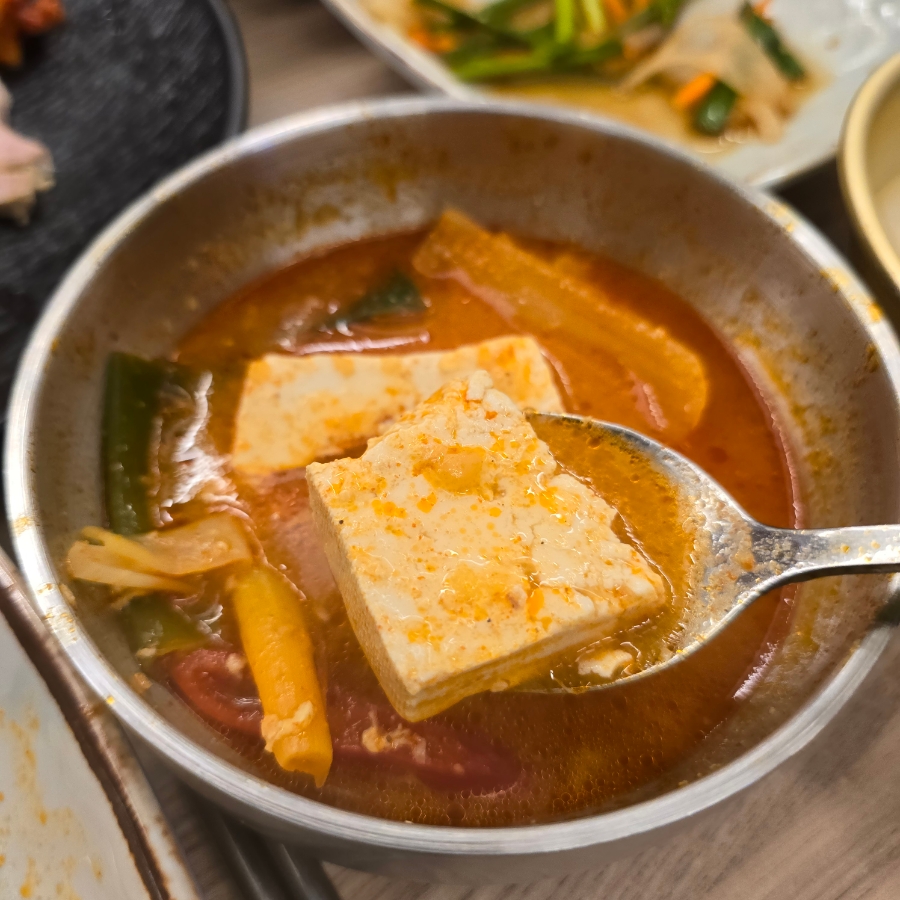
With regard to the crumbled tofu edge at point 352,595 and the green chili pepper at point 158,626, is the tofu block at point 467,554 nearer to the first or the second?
the crumbled tofu edge at point 352,595

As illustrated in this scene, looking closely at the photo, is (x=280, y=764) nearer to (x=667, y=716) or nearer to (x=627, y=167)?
(x=667, y=716)

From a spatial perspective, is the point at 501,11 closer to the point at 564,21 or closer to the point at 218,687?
the point at 564,21

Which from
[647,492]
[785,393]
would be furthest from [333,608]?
[785,393]

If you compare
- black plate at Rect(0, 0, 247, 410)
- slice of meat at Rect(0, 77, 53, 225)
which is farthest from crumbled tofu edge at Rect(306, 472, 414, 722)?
slice of meat at Rect(0, 77, 53, 225)

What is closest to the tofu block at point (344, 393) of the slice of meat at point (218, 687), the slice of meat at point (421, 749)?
the slice of meat at point (218, 687)

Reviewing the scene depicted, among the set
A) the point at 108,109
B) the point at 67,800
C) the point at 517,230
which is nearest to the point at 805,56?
the point at 517,230

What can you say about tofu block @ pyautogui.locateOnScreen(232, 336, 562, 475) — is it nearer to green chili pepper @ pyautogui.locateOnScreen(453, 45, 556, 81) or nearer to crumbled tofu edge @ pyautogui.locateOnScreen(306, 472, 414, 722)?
crumbled tofu edge @ pyautogui.locateOnScreen(306, 472, 414, 722)
